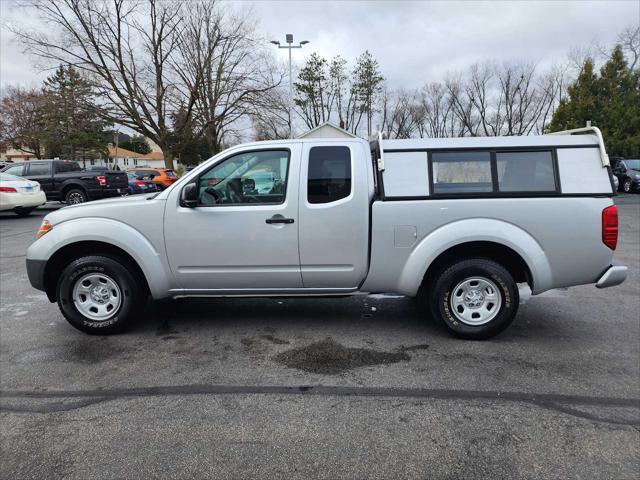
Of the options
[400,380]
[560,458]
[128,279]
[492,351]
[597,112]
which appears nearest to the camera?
[560,458]

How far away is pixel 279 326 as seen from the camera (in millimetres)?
4672

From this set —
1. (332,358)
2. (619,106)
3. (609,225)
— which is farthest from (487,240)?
(619,106)

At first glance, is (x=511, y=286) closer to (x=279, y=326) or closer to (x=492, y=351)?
(x=492, y=351)

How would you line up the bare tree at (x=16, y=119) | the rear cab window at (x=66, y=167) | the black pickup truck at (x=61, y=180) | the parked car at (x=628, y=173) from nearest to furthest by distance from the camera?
the black pickup truck at (x=61, y=180) → the rear cab window at (x=66, y=167) → the parked car at (x=628, y=173) → the bare tree at (x=16, y=119)

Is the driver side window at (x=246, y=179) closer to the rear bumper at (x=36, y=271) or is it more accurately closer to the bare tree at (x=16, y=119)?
the rear bumper at (x=36, y=271)

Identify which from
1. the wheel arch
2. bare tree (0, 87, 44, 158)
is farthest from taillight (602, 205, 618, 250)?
bare tree (0, 87, 44, 158)

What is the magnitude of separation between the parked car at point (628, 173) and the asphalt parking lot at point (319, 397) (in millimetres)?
20640

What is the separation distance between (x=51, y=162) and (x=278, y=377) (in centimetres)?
1686

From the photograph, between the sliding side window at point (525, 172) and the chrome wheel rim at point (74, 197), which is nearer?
the sliding side window at point (525, 172)

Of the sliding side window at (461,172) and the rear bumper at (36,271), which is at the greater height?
the sliding side window at (461,172)

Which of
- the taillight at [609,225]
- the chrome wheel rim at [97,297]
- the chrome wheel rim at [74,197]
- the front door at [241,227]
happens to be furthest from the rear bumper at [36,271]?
the chrome wheel rim at [74,197]

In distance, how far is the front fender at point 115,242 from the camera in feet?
14.0

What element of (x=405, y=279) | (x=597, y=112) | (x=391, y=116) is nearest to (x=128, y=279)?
(x=405, y=279)

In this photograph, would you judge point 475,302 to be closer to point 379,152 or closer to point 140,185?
point 379,152
